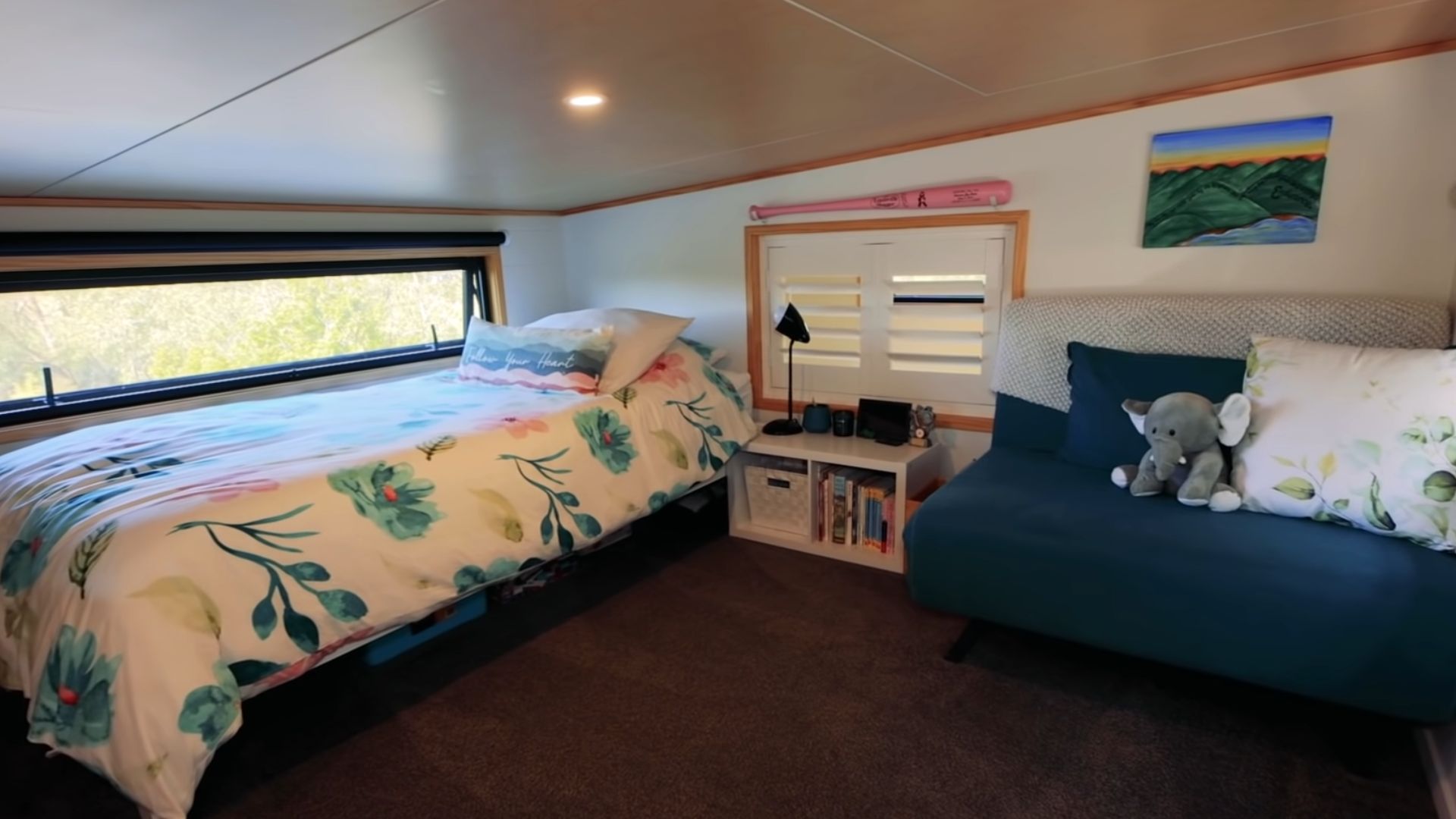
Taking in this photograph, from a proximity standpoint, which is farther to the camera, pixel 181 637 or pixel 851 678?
pixel 851 678

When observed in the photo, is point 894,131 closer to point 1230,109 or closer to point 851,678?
point 1230,109

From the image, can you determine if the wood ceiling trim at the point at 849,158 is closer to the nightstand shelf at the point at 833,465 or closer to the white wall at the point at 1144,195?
the white wall at the point at 1144,195

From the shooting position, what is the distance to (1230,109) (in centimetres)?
211

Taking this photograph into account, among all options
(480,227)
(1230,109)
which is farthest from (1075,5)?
(480,227)

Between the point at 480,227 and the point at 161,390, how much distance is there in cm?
152

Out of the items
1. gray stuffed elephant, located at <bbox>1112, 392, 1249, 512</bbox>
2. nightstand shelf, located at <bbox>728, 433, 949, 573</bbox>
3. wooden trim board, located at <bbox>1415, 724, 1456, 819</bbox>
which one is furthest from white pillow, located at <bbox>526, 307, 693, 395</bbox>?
wooden trim board, located at <bbox>1415, 724, 1456, 819</bbox>

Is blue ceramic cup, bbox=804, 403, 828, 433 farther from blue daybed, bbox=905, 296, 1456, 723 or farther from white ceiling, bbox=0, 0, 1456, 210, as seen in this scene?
white ceiling, bbox=0, 0, 1456, 210

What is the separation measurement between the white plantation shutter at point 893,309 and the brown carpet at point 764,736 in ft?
3.17

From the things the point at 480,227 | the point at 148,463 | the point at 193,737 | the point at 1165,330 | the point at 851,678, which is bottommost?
the point at 851,678

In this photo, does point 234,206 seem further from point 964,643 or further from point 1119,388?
point 1119,388

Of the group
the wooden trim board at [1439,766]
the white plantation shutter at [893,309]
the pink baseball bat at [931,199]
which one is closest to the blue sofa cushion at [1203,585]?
the wooden trim board at [1439,766]

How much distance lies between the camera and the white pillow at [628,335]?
8.82ft

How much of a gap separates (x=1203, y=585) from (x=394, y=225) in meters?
3.32

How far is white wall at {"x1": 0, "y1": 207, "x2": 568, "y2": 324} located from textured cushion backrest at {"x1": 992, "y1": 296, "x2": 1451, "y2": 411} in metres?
2.41
